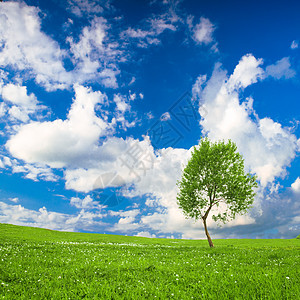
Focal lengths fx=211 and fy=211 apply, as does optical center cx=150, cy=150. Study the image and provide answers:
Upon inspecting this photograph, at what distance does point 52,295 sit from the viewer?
7.58 m

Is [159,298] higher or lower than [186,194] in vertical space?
lower

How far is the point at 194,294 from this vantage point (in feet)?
24.1

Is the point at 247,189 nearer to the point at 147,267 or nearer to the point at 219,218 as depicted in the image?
the point at 219,218

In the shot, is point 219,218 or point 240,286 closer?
point 240,286

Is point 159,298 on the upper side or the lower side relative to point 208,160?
lower

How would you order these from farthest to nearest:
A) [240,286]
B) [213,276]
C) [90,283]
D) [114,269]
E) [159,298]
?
[114,269]
[213,276]
[90,283]
[240,286]
[159,298]

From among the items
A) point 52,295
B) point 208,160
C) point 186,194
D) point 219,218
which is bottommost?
point 52,295

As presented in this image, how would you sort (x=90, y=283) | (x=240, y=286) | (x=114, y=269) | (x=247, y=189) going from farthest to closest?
(x=247, y=189), (x=114, y=269), (x=90, y=283), (x=240, y=286)

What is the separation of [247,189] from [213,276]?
24.1 m

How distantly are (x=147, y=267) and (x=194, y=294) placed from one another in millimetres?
4382

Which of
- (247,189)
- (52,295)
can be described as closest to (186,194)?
(247,189)

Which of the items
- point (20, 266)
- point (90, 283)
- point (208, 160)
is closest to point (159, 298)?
point (90, 283)

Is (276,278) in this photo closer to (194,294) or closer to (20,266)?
(194,294)

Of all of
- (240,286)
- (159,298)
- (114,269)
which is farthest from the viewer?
(114,269)
